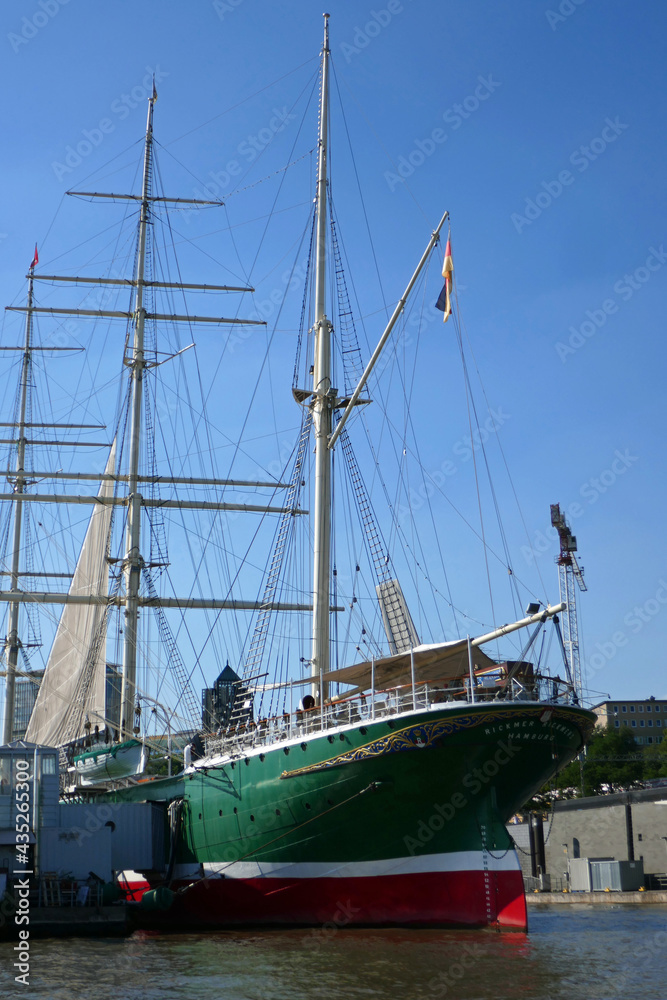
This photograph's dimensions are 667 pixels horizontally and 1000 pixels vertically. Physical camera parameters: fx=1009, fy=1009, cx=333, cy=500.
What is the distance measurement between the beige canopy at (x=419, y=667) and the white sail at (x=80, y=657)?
1838cm

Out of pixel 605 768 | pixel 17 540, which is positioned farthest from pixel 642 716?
pixel 17 540

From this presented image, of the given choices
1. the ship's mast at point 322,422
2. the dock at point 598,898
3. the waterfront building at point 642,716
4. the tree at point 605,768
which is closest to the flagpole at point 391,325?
the ship's mast at point 322,422

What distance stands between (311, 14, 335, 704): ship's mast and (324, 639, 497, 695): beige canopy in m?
1.04

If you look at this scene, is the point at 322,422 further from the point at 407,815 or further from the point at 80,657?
the point at 80,657

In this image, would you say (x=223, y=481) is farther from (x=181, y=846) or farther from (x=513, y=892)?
(x=513, y=892)

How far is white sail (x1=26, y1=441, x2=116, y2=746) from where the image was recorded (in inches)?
1726

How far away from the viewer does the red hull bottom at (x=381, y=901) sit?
23.5m

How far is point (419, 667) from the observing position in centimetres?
2700

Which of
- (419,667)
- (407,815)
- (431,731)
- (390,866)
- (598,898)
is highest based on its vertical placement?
Answer: (419,667)

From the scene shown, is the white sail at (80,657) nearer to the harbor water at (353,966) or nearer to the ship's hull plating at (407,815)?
the harbor water at (353,966)

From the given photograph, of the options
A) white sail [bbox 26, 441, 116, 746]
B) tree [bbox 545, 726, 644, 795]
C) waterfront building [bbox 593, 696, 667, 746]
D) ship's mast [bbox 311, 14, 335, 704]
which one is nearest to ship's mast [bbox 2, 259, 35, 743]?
white sail [bbox 26, 441, 116, 746]

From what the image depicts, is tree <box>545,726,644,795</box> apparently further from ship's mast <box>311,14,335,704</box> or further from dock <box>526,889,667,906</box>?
ship's mast <box>311,14,335,704</box>

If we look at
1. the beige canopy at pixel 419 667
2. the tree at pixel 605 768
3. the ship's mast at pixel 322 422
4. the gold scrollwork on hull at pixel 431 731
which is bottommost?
the tree at pixel 605 768

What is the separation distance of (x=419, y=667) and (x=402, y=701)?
125 cm
